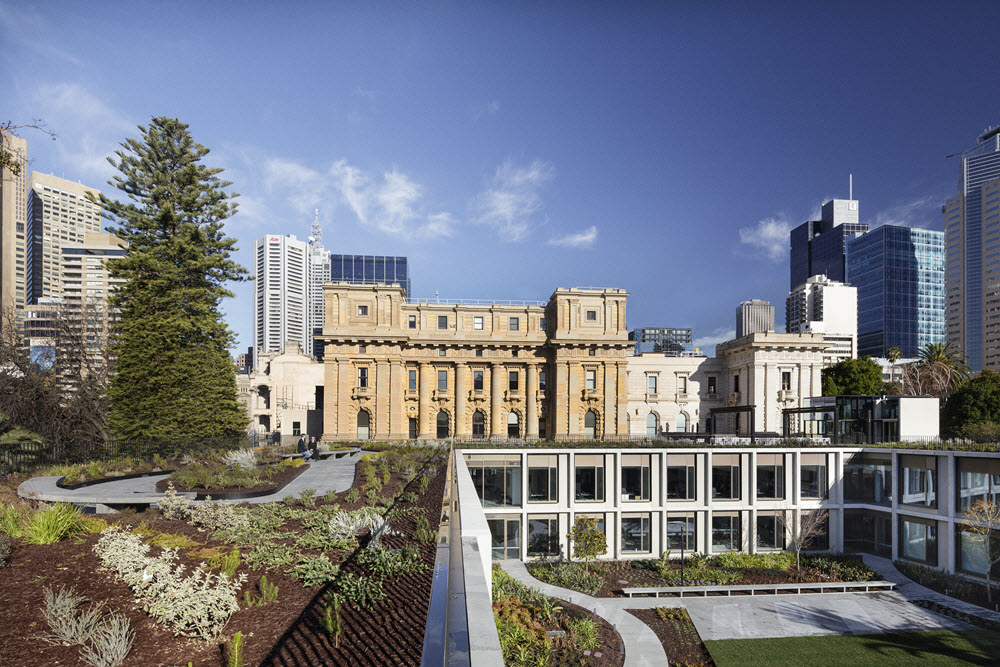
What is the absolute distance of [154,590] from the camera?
21.3 ft

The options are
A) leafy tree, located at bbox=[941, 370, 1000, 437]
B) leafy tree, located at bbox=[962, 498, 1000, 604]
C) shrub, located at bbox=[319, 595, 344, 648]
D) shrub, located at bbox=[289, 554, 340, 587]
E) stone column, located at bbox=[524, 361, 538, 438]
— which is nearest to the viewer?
shrub, located at bbox=[319, 595, 344, 648]

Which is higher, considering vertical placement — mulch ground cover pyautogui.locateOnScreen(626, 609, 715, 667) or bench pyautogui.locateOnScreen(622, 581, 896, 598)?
mulch ground cover pyautogui.locateOnScreen(626, 609, 715, 667)

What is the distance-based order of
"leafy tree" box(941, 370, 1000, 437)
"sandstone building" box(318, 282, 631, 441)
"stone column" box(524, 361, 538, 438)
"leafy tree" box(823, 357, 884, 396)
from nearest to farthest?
"leafy tree" box(941, 370, 1000, 437)
"sandstone building" box(318, 282, 631, 441)
"stone column" box(524, 361, 538, 438)
"leafy tree" box(823, 357, 884, 396)

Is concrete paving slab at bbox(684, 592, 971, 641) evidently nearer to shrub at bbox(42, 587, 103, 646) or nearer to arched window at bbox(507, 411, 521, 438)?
shrub at bbox(42, 587, 103, 646)

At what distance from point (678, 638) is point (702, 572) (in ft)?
27.8

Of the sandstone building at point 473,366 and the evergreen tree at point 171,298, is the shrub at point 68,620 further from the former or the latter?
the sandstone building at point 473,366

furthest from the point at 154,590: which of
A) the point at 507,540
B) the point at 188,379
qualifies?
the point at 188,379

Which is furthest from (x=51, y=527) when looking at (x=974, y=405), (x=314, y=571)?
(x=974, y=405)

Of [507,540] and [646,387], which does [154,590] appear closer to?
[507,540]

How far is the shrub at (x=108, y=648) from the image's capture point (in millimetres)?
5070

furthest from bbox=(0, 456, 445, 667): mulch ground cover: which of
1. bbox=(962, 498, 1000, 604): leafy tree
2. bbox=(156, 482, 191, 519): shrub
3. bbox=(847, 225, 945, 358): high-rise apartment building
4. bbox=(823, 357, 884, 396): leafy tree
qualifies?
bbox=(847, 225, 945, 358): high-rise apartment building

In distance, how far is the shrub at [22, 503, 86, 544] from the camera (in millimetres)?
8664

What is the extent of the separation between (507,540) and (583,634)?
13.2m

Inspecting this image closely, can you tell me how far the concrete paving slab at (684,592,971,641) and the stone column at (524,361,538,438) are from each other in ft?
101
